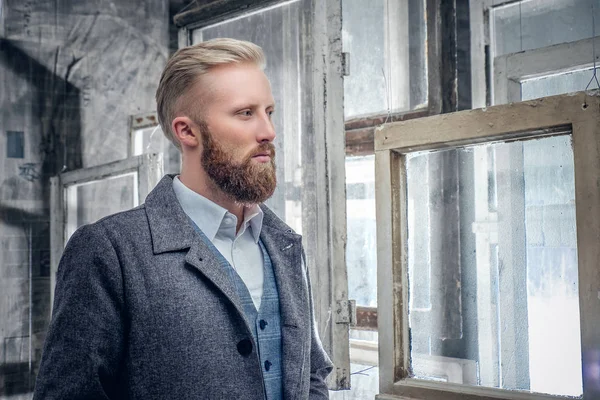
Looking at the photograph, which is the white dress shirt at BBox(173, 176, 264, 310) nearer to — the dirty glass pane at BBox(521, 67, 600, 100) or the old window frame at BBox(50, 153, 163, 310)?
the old window frame at BBox(50, 153, 163, 310)

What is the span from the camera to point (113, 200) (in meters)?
2.94

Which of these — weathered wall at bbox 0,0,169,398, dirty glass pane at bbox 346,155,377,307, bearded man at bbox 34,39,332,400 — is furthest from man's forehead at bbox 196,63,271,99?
weathered wall at bbox 0,0,169,398

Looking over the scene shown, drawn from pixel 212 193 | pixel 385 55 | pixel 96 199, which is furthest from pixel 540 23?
pixel 96 199

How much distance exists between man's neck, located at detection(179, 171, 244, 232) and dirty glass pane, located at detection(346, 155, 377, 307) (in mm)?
1716

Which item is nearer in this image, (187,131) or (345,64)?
(187,131)

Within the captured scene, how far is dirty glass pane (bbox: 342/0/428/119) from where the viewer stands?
8.40 ft

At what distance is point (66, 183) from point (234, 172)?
1.84 m

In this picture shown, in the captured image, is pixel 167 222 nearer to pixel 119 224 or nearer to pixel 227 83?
pixel 119 224

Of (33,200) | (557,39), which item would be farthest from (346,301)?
(33,200)

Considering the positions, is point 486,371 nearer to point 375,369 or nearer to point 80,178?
point 375,369

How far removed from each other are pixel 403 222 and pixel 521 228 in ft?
0.97

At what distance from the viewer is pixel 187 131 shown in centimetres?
123

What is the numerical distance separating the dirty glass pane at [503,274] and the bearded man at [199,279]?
1.59ft

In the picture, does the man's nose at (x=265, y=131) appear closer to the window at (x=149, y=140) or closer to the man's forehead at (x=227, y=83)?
the man's forehead at (x=227, y=83)
